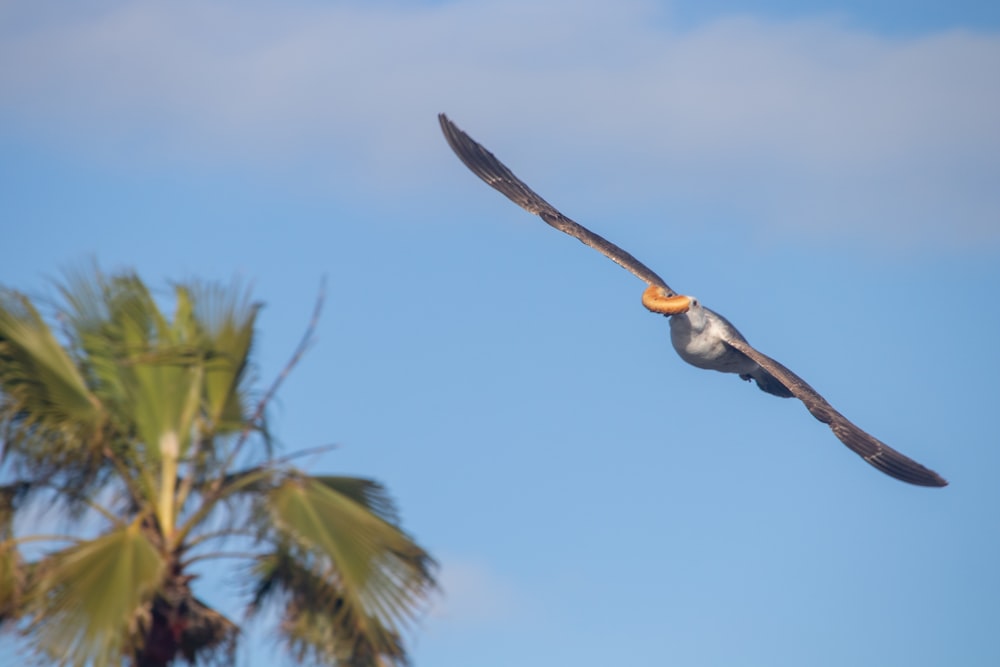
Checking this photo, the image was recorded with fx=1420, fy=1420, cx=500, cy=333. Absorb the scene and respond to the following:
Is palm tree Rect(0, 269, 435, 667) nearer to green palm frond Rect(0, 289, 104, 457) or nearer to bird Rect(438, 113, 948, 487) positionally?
green palm frond Rect(0, 289, 104, 457)

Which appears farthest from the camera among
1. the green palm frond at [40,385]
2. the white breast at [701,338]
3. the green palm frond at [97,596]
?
the white breast at [701,338]

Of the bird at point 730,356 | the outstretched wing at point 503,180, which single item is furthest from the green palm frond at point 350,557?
the outstretched wing at point 503,180

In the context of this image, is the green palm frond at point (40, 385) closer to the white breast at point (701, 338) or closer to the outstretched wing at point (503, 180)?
the white breast at point (701, 338)

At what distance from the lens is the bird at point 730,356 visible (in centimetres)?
1753

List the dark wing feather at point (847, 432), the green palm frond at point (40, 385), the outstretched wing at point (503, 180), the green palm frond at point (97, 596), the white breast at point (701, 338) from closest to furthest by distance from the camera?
the green palm frond at point (97, 596) < the green palm frond at point (40, 385) < the dark wing feather at point (847, 432) < the white breast at point (701, 338) < the outstretched wing at point (503, 180)

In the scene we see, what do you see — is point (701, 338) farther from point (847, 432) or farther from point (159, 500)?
point (159, 500)

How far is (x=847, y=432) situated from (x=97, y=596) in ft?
40.6

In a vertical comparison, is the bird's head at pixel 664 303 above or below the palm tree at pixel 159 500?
above

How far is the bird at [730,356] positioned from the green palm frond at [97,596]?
10918mm

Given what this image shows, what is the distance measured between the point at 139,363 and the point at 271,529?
4.56ft

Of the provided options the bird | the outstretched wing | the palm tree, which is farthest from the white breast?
the palm tree

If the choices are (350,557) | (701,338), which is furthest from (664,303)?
(350,557)

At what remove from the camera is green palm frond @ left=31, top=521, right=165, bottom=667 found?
25.0 feet

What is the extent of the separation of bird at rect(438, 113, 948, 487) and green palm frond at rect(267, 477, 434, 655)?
32.3 ft
